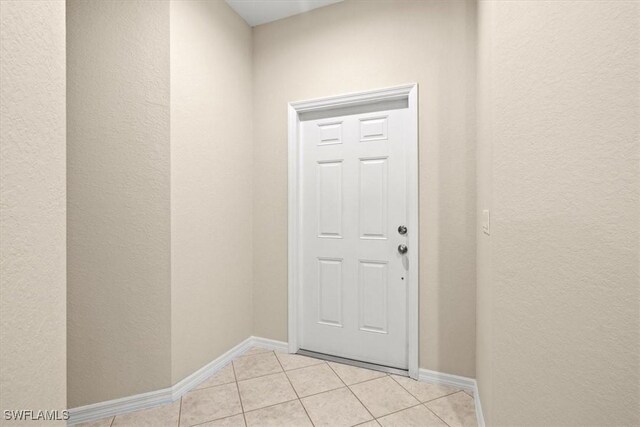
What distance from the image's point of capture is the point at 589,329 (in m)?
0.87

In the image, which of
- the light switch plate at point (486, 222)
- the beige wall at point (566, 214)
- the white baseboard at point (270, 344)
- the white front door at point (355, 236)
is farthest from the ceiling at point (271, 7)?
the white baseboard at point (270, 344)

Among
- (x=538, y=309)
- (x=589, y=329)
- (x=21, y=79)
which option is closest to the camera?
(x=21, y=79)

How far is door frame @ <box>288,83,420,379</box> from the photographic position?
2039 mm

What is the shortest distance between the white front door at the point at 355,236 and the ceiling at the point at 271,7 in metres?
0.88

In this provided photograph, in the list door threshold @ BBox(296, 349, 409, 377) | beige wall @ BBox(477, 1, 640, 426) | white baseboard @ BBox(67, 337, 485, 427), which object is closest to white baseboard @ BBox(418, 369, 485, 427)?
white baseboard @ BBox(67, 337, 485, 427)

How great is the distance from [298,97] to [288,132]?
30 cm

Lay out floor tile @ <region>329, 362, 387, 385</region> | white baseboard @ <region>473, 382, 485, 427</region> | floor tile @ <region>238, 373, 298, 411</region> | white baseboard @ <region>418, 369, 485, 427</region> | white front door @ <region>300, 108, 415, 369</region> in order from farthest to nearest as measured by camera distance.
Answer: white front door @ <region>300, 108, 415, 369</region>
floor tile @ <region>329, 362, 387, 385</region>
white baseboard @ <region>418, 369, 485, 427</region>
floor tile @ <region>238, 373, 298, 411</region>
white baseboard @ <region>473, 382, 485, 427</region>

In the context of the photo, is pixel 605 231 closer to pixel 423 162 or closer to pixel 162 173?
pixel 423 162

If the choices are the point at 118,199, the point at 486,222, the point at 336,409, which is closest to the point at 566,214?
the point at 486,222

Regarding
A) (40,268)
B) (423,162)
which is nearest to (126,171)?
(40,268)

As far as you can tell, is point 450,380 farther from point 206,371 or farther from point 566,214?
point 206,371

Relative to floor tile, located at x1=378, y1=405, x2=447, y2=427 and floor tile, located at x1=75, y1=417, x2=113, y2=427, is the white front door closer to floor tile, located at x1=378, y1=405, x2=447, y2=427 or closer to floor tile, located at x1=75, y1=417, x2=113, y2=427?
floor tile, located at x1=378, y1=405, x2=447, y2=427

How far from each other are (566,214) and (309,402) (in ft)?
5.45

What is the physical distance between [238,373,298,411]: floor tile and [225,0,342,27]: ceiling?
2792mm
